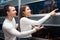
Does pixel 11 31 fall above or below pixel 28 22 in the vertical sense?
below

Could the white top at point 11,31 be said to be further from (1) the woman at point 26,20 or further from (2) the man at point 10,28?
(1) the woman at point 26,20

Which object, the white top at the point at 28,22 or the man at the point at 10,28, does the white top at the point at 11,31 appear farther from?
the white top at the point at 28,22

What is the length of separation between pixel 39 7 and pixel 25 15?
10.6 inches

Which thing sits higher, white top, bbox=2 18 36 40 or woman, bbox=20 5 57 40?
woman, bbox=20 5 57 40

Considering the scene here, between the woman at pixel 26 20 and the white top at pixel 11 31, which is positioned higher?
the woman at pixel 26 20

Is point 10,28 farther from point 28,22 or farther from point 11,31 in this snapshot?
point 28,22

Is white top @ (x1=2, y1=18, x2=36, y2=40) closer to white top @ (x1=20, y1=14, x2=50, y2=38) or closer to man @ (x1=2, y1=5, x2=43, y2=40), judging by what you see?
man @ (x1=2, y1=5, x2=43, y2=40)

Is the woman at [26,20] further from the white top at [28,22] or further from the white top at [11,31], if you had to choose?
the white top at [11,31]

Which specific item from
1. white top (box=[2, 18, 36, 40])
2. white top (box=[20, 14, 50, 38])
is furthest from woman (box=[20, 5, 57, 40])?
white top (box=[2, 18, 36, 40])

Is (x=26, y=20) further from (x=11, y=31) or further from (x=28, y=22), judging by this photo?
(x=11, y=31)

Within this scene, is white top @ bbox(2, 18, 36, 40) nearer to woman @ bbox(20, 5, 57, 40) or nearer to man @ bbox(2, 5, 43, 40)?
man @ bbox(2, 5, 43, 40)

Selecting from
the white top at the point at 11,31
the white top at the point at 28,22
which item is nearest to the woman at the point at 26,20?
the white top at the point at 28,22

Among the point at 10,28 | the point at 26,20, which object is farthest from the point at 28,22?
the point at 10,28

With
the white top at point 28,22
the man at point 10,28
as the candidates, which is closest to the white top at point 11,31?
the man at point 10,28
